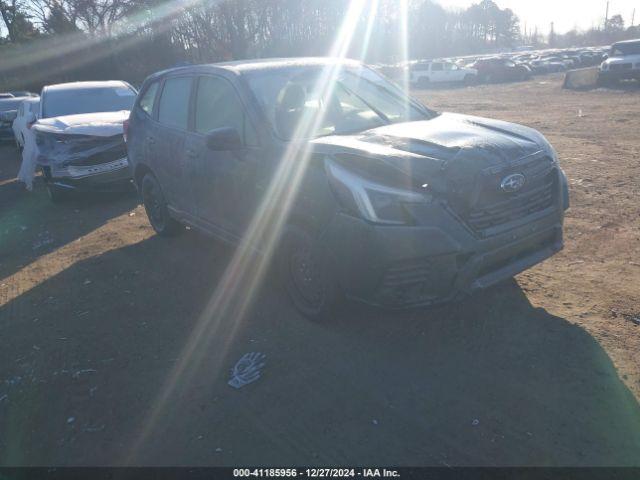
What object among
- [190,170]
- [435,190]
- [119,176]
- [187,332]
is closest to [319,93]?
[190,170]

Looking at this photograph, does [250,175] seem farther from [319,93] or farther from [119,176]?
[119,176]

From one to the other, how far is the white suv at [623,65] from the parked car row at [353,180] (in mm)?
22530

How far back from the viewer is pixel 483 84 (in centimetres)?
3491

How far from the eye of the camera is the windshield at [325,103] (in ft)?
14.4

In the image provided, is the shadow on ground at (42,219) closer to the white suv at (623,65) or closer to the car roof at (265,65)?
the car roof at (265,65)

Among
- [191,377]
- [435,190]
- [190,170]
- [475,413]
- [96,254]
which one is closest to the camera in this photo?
[475,413]

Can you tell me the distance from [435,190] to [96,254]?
4474 millimetres

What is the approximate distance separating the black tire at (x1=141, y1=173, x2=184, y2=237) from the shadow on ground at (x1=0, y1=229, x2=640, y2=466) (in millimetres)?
1704

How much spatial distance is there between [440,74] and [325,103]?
34.5 metres

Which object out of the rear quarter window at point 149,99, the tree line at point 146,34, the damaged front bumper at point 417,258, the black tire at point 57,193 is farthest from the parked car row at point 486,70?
the damaged front bumper at point 417,258

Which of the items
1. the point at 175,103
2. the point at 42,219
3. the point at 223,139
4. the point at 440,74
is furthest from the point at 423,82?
the point at 223,139

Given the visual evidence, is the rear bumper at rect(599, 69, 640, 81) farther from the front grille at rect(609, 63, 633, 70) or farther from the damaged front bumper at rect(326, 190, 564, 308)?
the damaged front bumper at rect(326, 190, 564, 308)

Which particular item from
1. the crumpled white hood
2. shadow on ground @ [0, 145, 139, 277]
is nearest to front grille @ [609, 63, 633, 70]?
the crumpled white hood

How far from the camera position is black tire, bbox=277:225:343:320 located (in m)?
3.78
